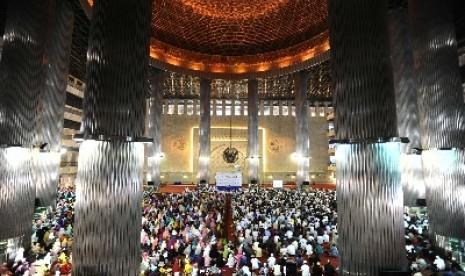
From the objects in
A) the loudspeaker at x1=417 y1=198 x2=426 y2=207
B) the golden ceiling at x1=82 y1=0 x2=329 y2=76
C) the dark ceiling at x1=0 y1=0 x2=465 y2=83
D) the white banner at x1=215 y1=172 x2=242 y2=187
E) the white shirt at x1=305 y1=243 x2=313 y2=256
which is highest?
the golden ceiling at x1=82 y1=0 x2=329 y2=76

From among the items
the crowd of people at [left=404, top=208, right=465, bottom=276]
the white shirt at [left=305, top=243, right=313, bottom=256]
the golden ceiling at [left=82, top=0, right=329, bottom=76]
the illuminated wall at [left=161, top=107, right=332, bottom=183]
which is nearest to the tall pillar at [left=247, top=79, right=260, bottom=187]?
the golden ceiling at [left=82, top=0, right=329, bottom=76]

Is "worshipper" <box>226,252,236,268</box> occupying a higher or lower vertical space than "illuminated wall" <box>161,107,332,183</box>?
lower

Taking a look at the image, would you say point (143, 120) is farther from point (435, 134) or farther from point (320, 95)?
point (320, 95)

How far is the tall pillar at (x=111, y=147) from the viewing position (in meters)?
6.64

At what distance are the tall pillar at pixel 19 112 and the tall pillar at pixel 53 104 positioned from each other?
359cm

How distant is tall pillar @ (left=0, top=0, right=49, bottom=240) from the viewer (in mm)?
9383

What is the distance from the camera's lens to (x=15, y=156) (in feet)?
31.2

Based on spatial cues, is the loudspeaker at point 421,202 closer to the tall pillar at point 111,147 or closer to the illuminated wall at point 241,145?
the tall pillar at point 111,147

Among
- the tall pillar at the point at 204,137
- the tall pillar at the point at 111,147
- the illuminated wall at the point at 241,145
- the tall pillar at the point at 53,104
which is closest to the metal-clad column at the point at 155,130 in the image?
the tall pillar at the point at 204,137

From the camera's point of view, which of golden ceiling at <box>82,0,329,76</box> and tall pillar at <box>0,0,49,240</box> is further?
golden ceiling at <box>82,0,329,76</box>

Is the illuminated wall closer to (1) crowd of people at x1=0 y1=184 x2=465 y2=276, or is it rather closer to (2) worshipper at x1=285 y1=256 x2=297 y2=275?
(1) crowd of people at x1=0 y1=184 x2=465 y2=276

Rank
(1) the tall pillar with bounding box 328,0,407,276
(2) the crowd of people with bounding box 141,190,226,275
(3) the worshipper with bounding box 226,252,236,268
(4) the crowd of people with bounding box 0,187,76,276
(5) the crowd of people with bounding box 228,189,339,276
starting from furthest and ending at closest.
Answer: (3) the worshipper with bounding box 226,252,236,268 < (2) the crowd of people with bounding box 141,190,226,275 < (5) the crowd of people with bounding box 228,189,339,276 < (4) the crowd of people with bounding box 0,187,76,276 < (1) the tall pillar with bounding box 328,0,407,276

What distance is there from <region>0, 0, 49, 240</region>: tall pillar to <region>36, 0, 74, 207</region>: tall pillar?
359 cm

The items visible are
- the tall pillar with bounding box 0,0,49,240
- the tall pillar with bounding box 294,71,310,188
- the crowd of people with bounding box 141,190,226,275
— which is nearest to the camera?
the crowd of people with bounding box 141,190,226,275
